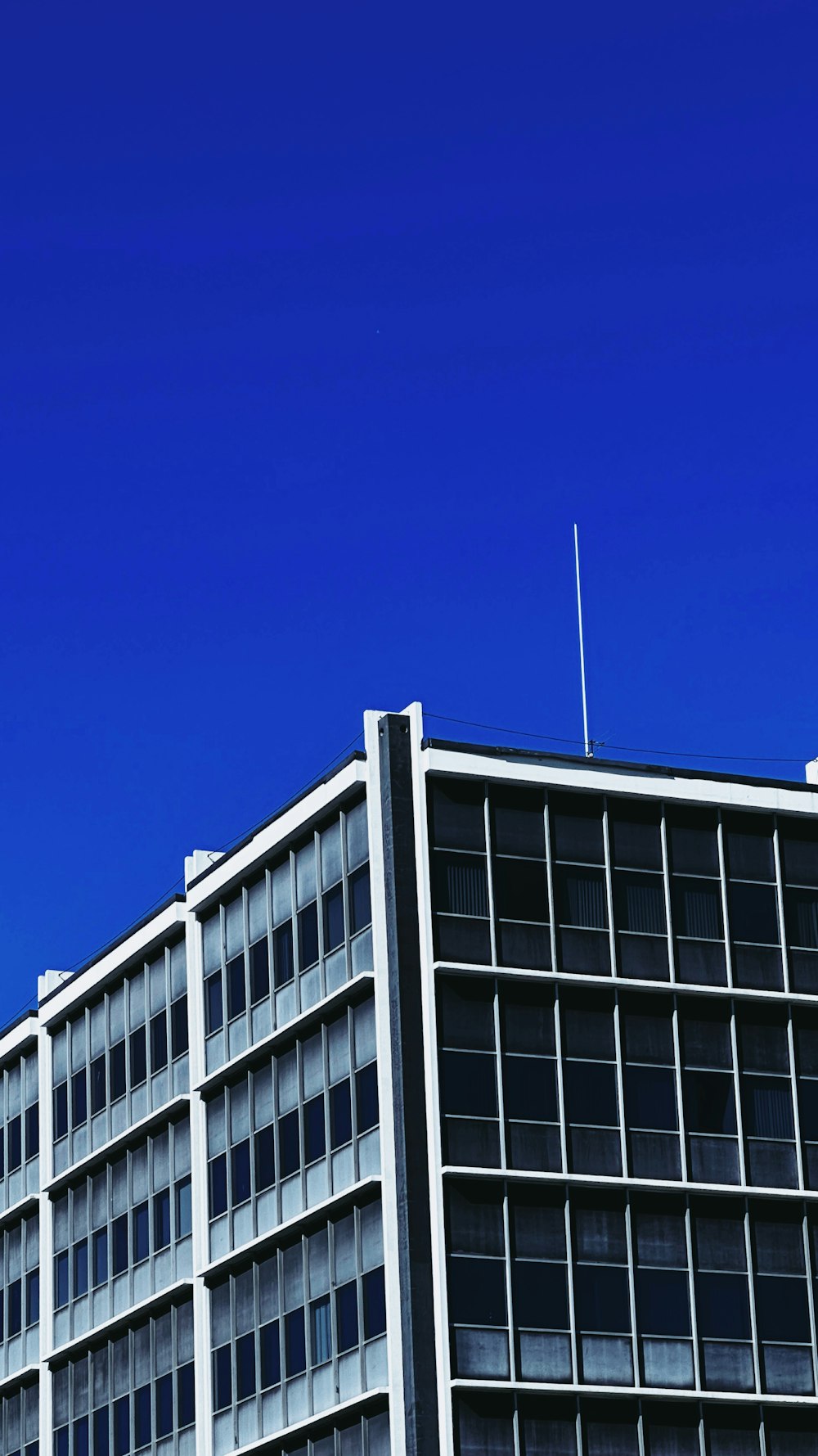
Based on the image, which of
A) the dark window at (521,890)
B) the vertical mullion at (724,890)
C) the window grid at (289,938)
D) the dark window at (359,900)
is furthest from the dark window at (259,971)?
the vertical mullion at (724,890)

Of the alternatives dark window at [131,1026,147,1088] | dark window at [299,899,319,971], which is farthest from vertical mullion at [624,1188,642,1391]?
dark window at [131,1026,147,1088]

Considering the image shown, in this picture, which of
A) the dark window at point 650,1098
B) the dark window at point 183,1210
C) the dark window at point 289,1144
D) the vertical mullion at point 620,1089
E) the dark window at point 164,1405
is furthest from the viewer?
the dark window at point 183,1210

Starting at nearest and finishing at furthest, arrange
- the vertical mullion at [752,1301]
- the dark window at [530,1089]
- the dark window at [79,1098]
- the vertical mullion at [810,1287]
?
the vertical mullion at [752,1301] → the vertical mullion at [810,1287] → the dark window at [530,1089] → the dark window at [79,1098]

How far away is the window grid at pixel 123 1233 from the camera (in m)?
76.7

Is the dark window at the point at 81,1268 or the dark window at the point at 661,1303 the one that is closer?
the dark window at the point at 661,1303

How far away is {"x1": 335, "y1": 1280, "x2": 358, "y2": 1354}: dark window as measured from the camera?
66875 millimetres

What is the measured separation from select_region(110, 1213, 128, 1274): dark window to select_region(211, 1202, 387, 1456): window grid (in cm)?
606

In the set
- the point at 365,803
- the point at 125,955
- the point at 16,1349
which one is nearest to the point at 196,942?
the point at 125,955

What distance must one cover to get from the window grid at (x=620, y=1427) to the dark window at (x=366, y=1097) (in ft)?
23.5

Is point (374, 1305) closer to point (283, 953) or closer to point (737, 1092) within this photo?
point (283, 953)

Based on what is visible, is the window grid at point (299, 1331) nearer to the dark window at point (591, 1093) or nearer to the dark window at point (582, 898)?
the dark window at point (591, 1093)

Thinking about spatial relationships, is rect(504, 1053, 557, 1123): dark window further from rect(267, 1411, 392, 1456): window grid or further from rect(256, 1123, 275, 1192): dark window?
rect(267, 1411, 392, 1456): window grid

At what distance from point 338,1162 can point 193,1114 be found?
8.47m

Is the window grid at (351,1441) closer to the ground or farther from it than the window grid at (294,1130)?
closer to the ground
